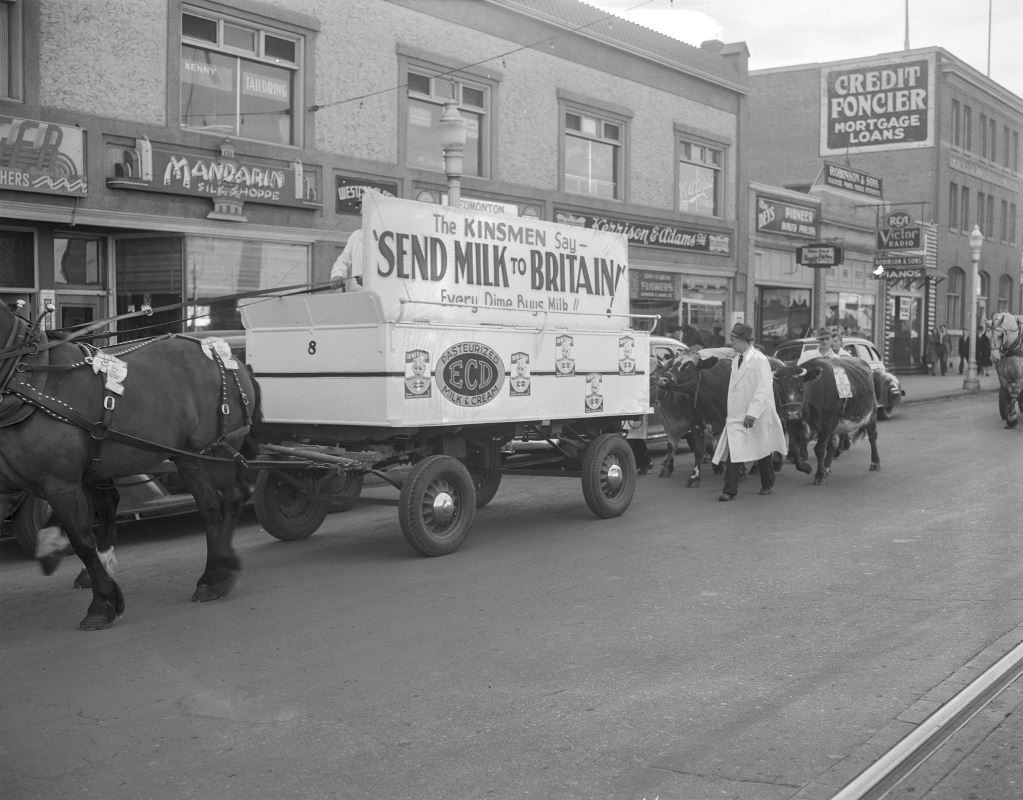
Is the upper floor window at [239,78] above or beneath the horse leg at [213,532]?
above

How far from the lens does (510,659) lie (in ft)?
19.8

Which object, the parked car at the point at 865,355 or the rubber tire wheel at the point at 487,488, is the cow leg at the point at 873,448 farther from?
the parked car at the point at 865,355

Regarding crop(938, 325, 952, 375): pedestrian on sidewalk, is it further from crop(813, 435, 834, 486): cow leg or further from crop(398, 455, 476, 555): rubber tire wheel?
crop(398, 455, 476, 555): rubber tire wheel

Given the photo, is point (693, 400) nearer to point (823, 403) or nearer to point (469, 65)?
point (823, 403)

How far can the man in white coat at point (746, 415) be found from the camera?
12.1 m

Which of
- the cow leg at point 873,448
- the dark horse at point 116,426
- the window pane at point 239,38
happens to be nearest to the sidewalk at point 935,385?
the cow leg at point 873,448

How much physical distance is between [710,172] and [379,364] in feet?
75.0

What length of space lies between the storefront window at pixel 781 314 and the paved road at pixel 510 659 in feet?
75.6

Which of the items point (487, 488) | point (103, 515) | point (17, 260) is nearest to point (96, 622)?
point (103, 515)

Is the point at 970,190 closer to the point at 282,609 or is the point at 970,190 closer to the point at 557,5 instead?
the point at 557,5

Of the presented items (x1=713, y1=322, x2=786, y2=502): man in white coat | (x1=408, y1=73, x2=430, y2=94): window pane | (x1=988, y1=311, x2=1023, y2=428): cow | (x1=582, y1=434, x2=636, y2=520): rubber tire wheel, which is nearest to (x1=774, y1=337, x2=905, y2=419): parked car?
(x1=988, y1=311, x2=1023, y2=428): cow

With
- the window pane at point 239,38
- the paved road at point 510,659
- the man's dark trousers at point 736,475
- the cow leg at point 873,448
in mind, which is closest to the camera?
the paved road at point 510,659

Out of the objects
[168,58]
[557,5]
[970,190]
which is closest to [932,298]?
[970,190]

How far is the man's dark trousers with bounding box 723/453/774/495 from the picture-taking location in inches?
474
